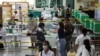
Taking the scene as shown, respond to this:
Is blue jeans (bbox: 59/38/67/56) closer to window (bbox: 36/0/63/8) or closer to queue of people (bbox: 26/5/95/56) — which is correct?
queue of people (bbox: 26/5/95/56)

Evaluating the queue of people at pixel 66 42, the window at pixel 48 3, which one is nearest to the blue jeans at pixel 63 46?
the queue of people at pixel 66 42

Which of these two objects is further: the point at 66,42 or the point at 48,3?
the point at 48,3

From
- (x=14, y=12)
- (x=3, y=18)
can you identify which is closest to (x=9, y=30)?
(x=3, y=18)

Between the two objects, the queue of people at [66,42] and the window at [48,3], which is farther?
the window at [48,3]

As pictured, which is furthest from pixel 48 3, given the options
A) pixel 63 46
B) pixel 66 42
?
pixel 63 46

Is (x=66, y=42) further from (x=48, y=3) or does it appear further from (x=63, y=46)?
(x=48, y=3)

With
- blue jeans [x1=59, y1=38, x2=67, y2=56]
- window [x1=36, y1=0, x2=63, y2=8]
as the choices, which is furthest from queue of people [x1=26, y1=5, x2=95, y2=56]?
window [x1=36, y1=0, x2=63, y2=8]

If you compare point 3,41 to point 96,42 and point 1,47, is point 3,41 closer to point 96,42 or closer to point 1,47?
point 1,47

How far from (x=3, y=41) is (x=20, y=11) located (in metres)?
10.8

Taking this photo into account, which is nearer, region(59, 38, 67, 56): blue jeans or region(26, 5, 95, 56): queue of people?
region(26, 5, 95, 56): queue of people

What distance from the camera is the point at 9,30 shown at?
15758 millimetres

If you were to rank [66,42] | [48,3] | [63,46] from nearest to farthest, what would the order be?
[63,46], [66,42], [48,3]

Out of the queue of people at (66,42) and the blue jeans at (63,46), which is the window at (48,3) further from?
the blue jeans at (63,46)

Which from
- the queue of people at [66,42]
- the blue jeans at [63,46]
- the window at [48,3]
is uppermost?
the window at [48,3]
